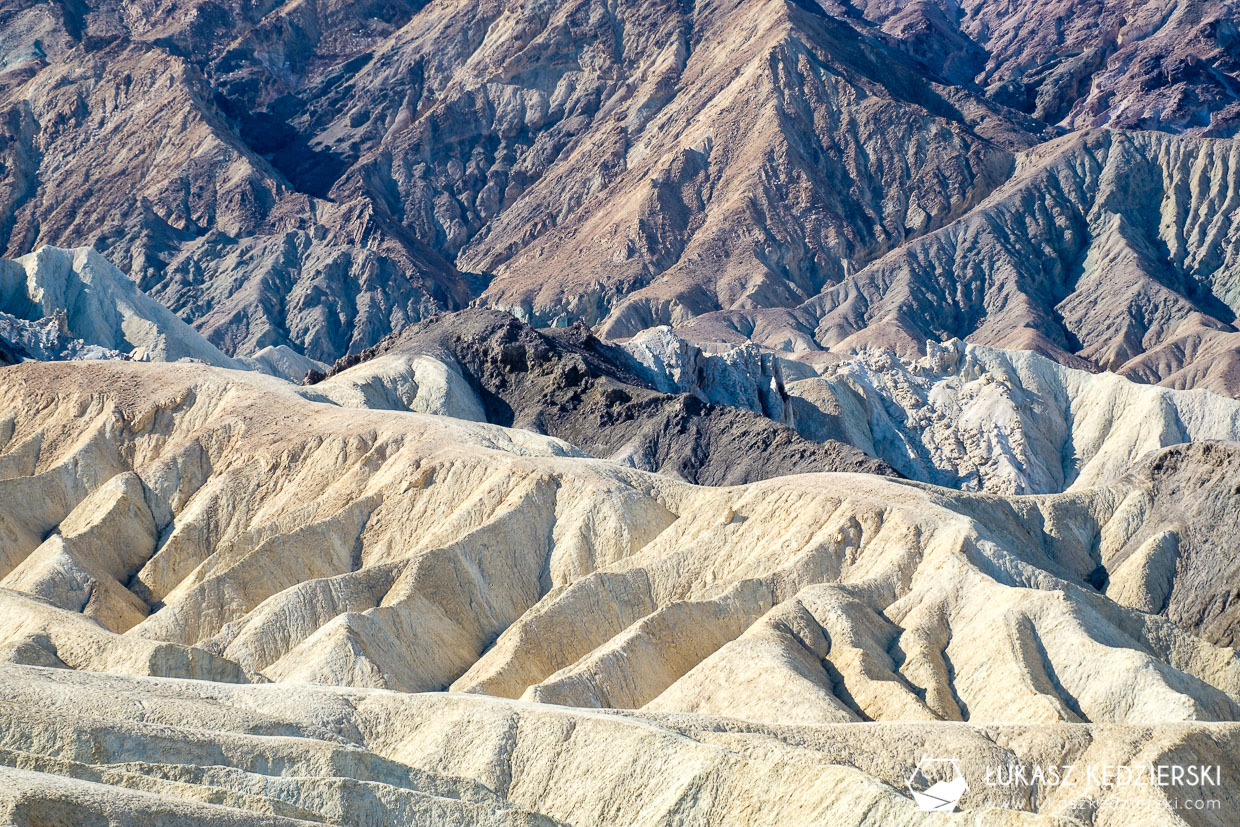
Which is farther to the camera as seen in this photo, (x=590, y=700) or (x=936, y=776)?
(x=590, y=700)

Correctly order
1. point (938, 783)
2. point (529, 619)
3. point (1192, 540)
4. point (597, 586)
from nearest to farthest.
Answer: point (938, 783)
point (529, 619)
point (597, 586)
point (1192, 540)

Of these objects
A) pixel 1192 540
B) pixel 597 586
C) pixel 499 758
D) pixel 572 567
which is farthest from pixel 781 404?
pixel 499 758

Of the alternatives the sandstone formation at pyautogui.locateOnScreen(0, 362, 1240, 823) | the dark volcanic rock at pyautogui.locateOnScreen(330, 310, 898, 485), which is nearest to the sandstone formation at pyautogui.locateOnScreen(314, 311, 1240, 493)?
the dark volcanic rock at pyautogui.locateOnScreen(330, 310, 898, 485)

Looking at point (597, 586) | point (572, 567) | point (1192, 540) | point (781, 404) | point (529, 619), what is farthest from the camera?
point (781, 404)

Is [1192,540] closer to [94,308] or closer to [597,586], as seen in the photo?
[597,586]

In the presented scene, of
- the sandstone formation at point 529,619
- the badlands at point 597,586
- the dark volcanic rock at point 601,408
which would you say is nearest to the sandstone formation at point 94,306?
the badlands at point 597,586

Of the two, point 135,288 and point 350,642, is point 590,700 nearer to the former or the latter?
point 350,642

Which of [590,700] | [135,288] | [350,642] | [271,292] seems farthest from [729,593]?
[271,292]

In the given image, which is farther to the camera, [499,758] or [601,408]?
[601,408]

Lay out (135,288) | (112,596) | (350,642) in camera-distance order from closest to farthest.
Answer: (350,642)
(112,596)
(135,288)
